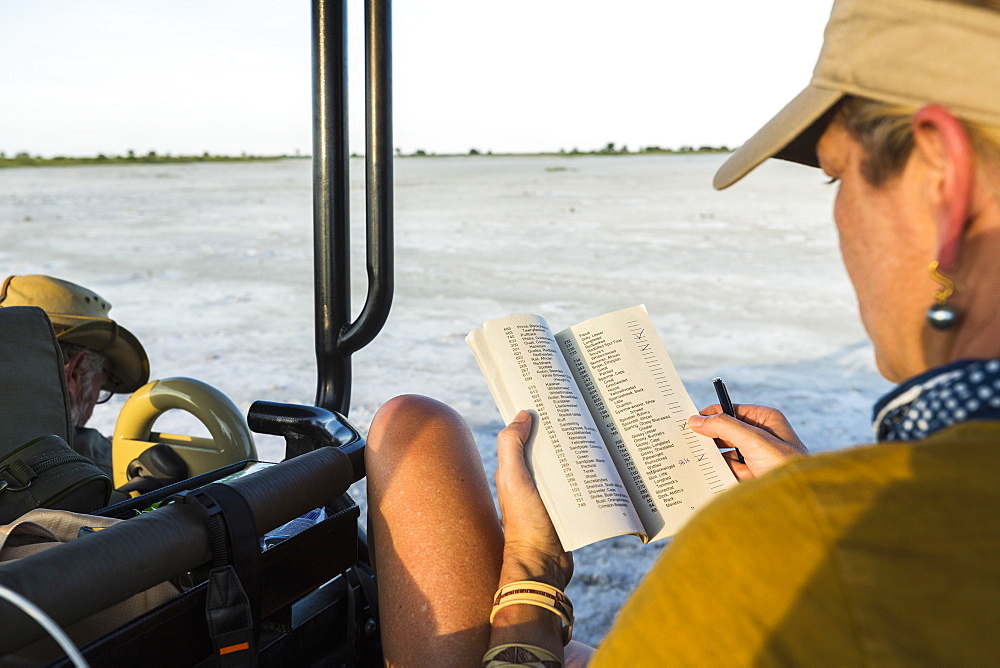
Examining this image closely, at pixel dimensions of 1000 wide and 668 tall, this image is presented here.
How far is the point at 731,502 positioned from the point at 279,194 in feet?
57.2

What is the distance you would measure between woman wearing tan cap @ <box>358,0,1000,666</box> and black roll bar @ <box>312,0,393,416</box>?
117 centimetres

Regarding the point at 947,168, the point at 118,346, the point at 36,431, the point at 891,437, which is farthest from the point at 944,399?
the point at 118,346

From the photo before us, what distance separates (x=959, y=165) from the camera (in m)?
0.64

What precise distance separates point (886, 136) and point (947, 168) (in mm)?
64

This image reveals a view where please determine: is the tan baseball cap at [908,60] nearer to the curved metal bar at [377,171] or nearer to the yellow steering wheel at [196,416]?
the curved metal bar at [377,171]

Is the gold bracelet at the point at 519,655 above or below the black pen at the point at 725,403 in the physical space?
below

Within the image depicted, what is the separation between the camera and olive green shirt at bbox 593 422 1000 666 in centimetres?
50

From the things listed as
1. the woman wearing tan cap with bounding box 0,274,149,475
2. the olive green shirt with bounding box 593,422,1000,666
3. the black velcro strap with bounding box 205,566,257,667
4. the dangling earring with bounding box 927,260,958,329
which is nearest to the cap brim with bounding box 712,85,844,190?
the dangling earring with bounding box 927,260,958,329

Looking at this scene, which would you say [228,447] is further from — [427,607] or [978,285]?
[978,285]

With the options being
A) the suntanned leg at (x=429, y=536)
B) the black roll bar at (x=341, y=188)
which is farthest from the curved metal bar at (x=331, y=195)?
the suntanned leg at (x=429, y=536)

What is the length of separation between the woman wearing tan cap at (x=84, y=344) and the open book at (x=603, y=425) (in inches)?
44.1

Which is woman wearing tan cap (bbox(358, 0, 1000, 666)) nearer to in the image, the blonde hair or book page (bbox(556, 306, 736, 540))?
the blonde hair

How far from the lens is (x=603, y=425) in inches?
50.2

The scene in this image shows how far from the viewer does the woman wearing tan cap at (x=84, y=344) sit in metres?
1.93
